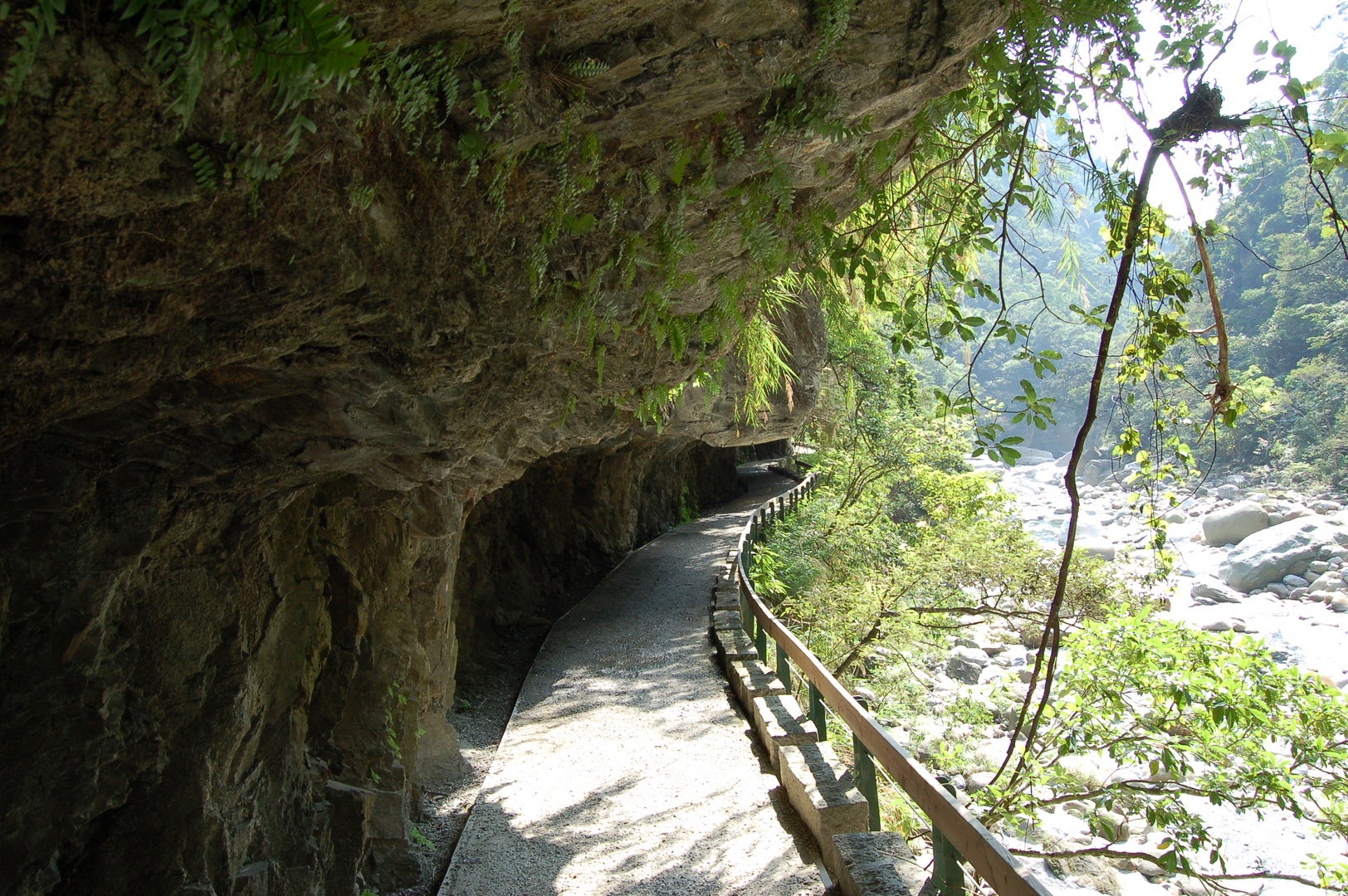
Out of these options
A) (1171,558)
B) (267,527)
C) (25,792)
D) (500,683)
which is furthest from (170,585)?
(500,683)

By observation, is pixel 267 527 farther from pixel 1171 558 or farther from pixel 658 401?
pixel 1171 558

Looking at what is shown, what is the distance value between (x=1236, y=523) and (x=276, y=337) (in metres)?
34.8

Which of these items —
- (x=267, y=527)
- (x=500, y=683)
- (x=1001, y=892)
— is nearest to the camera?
(x=1001, y=892)

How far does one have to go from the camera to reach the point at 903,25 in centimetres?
317

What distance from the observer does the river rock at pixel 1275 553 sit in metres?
25.9

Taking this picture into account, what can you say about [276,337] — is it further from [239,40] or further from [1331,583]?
[1331,583]

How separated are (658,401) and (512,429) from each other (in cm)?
103

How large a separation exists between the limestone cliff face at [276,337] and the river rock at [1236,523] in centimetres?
3183

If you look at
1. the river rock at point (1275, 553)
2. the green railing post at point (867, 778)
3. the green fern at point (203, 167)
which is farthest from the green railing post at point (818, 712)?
the river rock at point (1275, 553)

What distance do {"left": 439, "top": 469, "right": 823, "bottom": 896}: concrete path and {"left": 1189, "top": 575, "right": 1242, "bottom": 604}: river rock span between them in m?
Result: 21.0

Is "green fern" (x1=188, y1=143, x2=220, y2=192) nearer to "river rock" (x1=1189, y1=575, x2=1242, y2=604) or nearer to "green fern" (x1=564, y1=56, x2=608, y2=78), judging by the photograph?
"green fern" (x1=564, y1=56, x2=608, y2=78)

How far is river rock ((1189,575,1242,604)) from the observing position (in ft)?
81.0

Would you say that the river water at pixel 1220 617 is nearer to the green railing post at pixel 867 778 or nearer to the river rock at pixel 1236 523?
the river rock at pixel 1236 523

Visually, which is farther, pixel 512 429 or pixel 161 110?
pixel 512 429
